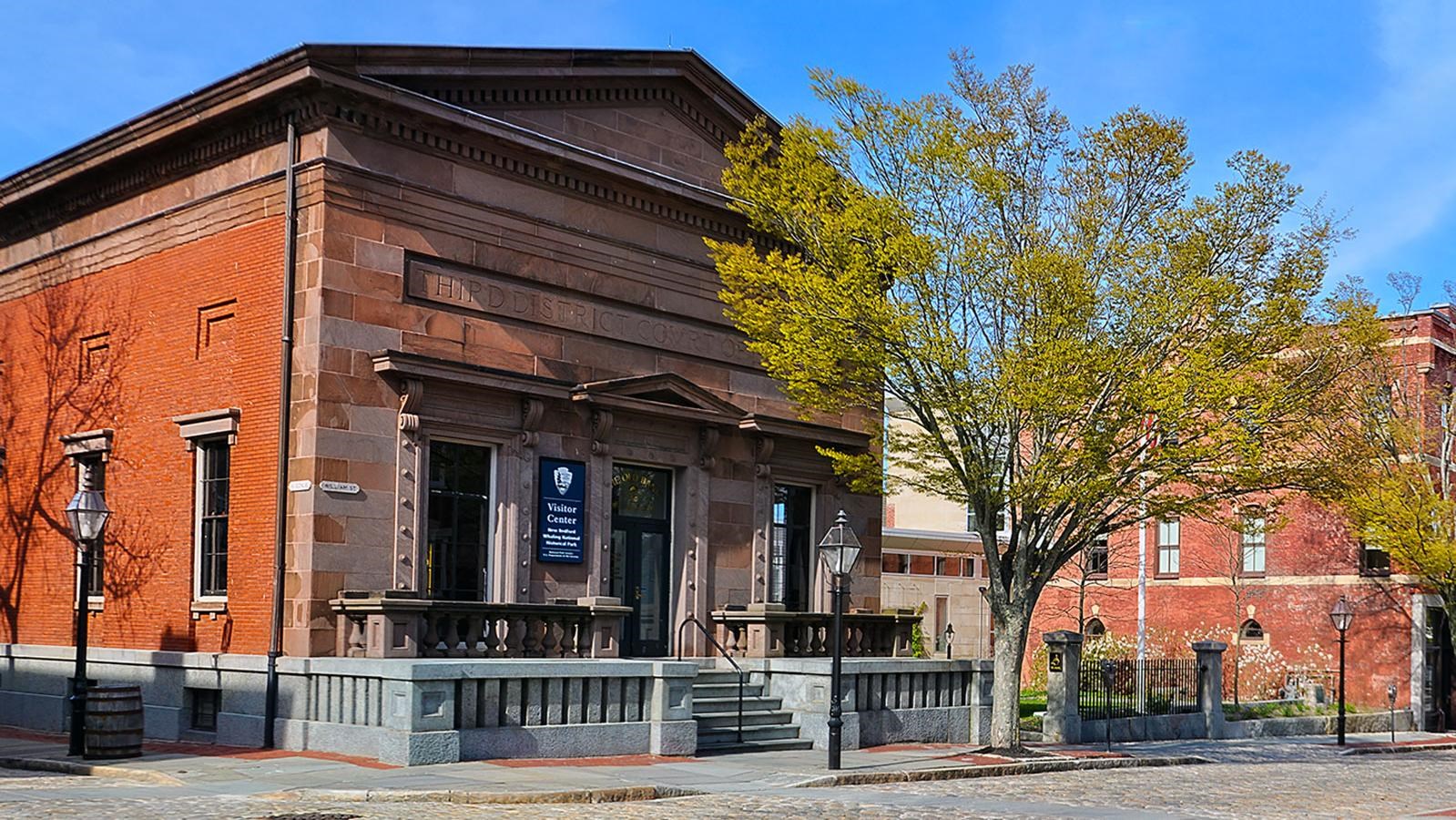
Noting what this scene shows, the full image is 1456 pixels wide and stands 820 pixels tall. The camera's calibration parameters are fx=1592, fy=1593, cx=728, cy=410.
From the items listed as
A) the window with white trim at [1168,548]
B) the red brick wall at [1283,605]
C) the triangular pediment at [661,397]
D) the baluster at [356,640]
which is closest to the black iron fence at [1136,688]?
the triangular pediment at [661,397]

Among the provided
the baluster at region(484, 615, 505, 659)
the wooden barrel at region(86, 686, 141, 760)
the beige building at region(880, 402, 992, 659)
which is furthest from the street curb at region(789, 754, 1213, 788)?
the beige building at region(880, 402, 992, 659)

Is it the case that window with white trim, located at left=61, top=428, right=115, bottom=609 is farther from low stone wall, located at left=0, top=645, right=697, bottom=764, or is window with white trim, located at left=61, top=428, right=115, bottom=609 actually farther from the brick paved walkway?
the brick paved walkway

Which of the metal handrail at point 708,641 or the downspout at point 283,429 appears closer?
the downspout at point 283,429

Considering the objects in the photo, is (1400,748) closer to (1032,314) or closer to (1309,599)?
(1309,599)

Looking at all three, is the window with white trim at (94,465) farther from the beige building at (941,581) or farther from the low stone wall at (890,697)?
the beige building at (941,581)

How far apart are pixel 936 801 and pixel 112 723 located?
9.75 m

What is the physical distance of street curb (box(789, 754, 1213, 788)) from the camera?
19016 mm

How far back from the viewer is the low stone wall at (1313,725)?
116 feet

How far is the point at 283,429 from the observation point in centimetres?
2078

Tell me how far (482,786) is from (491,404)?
748 cm

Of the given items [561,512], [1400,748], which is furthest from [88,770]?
[1400,748]

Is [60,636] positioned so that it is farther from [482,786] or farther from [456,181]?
[482,786]

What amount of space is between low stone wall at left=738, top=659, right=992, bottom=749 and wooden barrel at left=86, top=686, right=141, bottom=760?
Result: 29.9 ft

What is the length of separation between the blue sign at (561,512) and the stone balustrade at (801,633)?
295 cm
